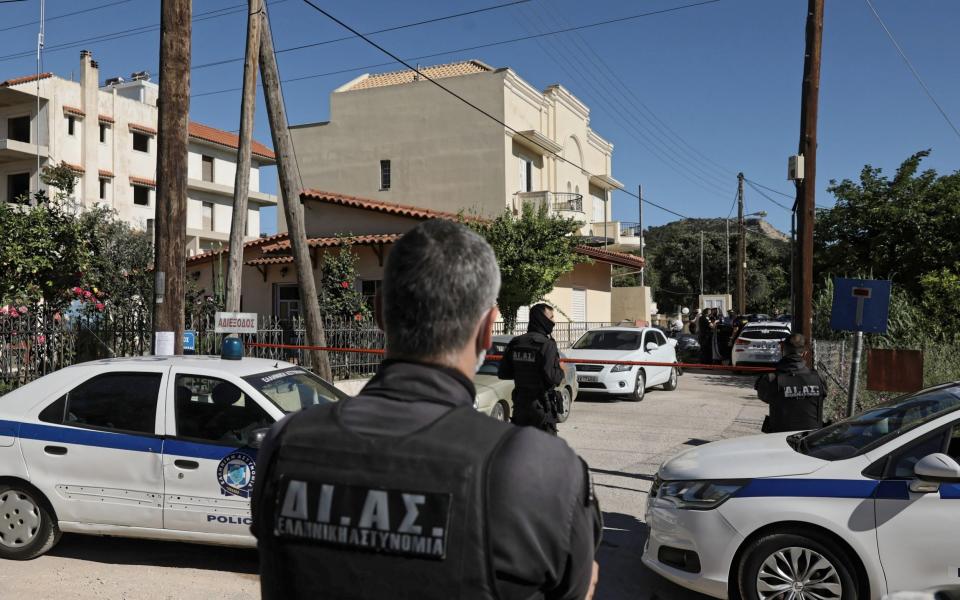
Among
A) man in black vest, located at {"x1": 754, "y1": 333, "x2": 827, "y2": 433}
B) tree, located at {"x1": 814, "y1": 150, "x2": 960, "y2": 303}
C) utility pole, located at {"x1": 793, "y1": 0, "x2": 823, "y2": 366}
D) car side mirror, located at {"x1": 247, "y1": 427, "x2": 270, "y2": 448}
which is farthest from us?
tree, located at {"x1": 814, "y1": 150, "x2": 960, "y2": 303}

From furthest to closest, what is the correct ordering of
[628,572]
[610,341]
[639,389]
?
[610,341], [639,389], [628,572]

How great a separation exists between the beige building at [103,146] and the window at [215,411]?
3276 cm

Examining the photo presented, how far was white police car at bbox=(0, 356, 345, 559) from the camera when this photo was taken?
523 centimetres

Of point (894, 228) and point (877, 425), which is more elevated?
point (894, 228)

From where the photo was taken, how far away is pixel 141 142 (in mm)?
42625

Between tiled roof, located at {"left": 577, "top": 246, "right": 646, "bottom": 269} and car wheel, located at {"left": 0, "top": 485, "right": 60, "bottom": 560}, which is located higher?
tiled roof, located at {"left": 577, "top": 246, "right": 646, "bottom": 269}

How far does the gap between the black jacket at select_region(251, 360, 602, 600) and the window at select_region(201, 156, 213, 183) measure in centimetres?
4829

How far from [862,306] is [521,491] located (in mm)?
7167

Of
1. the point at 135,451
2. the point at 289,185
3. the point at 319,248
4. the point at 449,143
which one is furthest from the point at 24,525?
the point at 449,143

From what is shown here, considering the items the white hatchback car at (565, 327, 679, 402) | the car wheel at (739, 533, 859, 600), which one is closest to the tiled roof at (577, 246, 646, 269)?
the white hatchback car at (565, 327, 679, 402)

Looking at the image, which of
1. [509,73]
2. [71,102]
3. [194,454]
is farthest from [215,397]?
[71,102]

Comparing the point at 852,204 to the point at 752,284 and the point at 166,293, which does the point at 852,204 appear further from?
the point at 752,284

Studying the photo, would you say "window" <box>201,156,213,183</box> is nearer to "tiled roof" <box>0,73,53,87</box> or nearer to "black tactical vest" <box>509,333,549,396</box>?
"tiled roof" <box>0,73,53,87</box>

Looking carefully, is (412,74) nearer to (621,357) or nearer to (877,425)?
(621,357)
